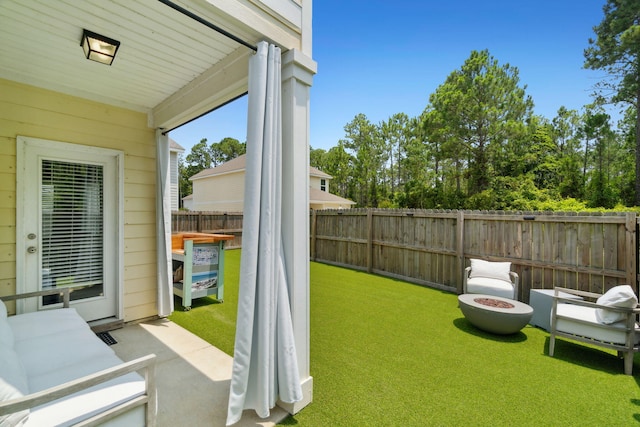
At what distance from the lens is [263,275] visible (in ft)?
6.57

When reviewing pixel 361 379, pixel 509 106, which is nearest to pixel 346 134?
pixel 509 106

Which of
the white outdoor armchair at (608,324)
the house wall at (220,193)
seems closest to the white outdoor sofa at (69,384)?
the white outdoor armchair at (608,324)

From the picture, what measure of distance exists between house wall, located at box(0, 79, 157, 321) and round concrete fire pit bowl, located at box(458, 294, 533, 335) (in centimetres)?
448

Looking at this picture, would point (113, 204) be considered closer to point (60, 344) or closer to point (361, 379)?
point (60, 344)

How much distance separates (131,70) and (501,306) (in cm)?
526

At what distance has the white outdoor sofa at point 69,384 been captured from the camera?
1.30 m

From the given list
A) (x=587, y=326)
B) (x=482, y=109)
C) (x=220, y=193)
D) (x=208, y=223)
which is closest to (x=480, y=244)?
(x=587, y=326)

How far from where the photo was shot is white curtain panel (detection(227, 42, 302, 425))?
6.43 ft

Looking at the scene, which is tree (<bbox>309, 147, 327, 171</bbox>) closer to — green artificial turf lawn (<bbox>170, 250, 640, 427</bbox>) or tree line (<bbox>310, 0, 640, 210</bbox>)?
tree line (<bbox>310, 0, 640, 210</bbox>)

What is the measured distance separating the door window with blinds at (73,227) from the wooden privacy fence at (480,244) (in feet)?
18.7

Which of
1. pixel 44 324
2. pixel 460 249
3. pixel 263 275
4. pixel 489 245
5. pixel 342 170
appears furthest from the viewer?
pixel 342 170

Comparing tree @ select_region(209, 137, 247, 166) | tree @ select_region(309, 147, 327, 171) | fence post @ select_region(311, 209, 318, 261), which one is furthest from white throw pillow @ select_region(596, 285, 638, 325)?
tree @ select_region(209, 137, 247, 166)

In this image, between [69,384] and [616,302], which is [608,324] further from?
[69,384]

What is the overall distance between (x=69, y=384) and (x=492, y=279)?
5.35 m
